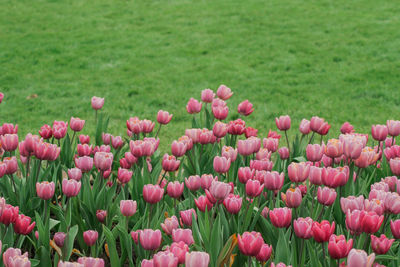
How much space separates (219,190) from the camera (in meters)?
1.81

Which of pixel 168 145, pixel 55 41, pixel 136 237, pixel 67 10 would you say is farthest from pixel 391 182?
pixel 67 10

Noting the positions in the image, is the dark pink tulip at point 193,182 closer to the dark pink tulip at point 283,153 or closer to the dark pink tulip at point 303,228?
the dark pink tulip at point 303,228

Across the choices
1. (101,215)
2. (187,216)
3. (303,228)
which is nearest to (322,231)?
(303,228)

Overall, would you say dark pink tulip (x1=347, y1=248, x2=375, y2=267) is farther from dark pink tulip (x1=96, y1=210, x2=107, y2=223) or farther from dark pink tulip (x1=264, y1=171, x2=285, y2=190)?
dark pink tulip (x1=96, y1=210, x2=107, y2=223)

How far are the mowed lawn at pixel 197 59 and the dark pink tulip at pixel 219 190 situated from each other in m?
3.60

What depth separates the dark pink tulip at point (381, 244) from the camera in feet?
5.20

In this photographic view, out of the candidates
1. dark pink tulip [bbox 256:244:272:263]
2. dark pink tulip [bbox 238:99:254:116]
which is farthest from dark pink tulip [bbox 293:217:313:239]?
dark pink tulip [bbox 238:99:254:116]

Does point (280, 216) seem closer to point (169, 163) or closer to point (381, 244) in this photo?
point (381, 244)

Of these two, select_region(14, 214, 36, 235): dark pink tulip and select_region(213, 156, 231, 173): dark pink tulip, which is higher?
select_region(213, 156, 231, 173): dark pink tulip

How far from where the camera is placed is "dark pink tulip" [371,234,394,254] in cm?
158

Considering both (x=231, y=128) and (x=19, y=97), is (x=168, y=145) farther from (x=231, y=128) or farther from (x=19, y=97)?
(x=19, y=97)

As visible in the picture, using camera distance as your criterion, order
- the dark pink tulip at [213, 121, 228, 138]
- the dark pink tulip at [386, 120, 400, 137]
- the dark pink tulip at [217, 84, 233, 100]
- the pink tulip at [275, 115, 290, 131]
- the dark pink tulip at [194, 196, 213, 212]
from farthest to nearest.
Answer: the dark pink tulip at [217, 84, 233, 100]
the pink tulip at [275, 115, 290, 131]
the dark pink tulip at [386, 120, 400, 137]
the dark pink tulip at [213, 121, 228, 138]
the dark pink tulip at [194, 196, 213, 212]

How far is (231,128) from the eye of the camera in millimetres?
2836

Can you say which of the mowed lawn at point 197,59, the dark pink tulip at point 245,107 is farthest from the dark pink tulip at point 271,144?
the mowed lawn at point 197,59
